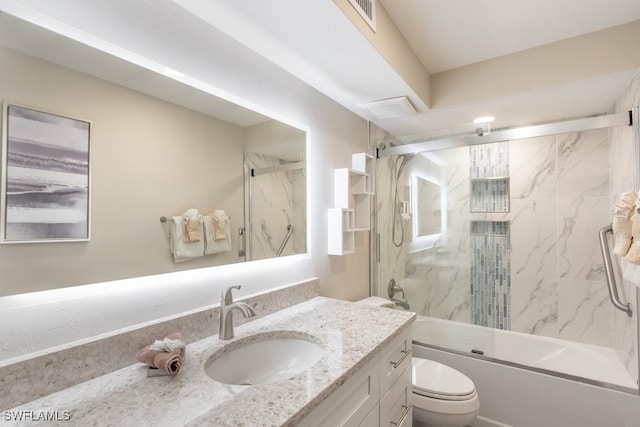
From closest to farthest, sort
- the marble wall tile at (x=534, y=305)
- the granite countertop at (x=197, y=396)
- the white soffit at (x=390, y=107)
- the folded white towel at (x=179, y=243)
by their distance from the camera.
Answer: the granite countertop at (x=197, y=396)
the folded white towel at (x=179, y=243)
the white soffit at (x=390, y=107)
the marble wall tile at (x=534, y=305)

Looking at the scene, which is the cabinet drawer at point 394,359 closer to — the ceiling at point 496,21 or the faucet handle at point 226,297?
the faucet handle at point 226,297

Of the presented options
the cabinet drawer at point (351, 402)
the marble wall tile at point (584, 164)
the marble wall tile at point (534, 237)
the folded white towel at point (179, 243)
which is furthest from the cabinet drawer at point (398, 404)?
the marble wall tile at point (584, 164)

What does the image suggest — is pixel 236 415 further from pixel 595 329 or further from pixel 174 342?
pixel 595 329

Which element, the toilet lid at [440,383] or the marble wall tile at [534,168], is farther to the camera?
the marble wall tile at [534,168]

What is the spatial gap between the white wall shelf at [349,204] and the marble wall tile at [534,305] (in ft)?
5.17

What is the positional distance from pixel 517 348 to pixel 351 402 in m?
2.16

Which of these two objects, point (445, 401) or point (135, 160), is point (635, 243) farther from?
point (135, 160)

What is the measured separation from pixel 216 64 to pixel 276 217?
0.77 meters

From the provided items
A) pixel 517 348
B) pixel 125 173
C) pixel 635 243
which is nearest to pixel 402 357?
pixel 635 243

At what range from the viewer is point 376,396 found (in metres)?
1.13

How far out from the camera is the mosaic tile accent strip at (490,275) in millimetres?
2359

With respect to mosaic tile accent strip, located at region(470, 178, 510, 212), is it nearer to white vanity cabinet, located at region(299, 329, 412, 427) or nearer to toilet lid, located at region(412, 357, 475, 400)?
toilet lid, located at region(412, 357, 475, 400)

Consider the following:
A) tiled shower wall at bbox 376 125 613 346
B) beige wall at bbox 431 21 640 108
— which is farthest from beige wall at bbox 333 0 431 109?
tiled shower wall at bbox 376 125 613 346

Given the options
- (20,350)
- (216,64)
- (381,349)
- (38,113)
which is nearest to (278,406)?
(381,349)
